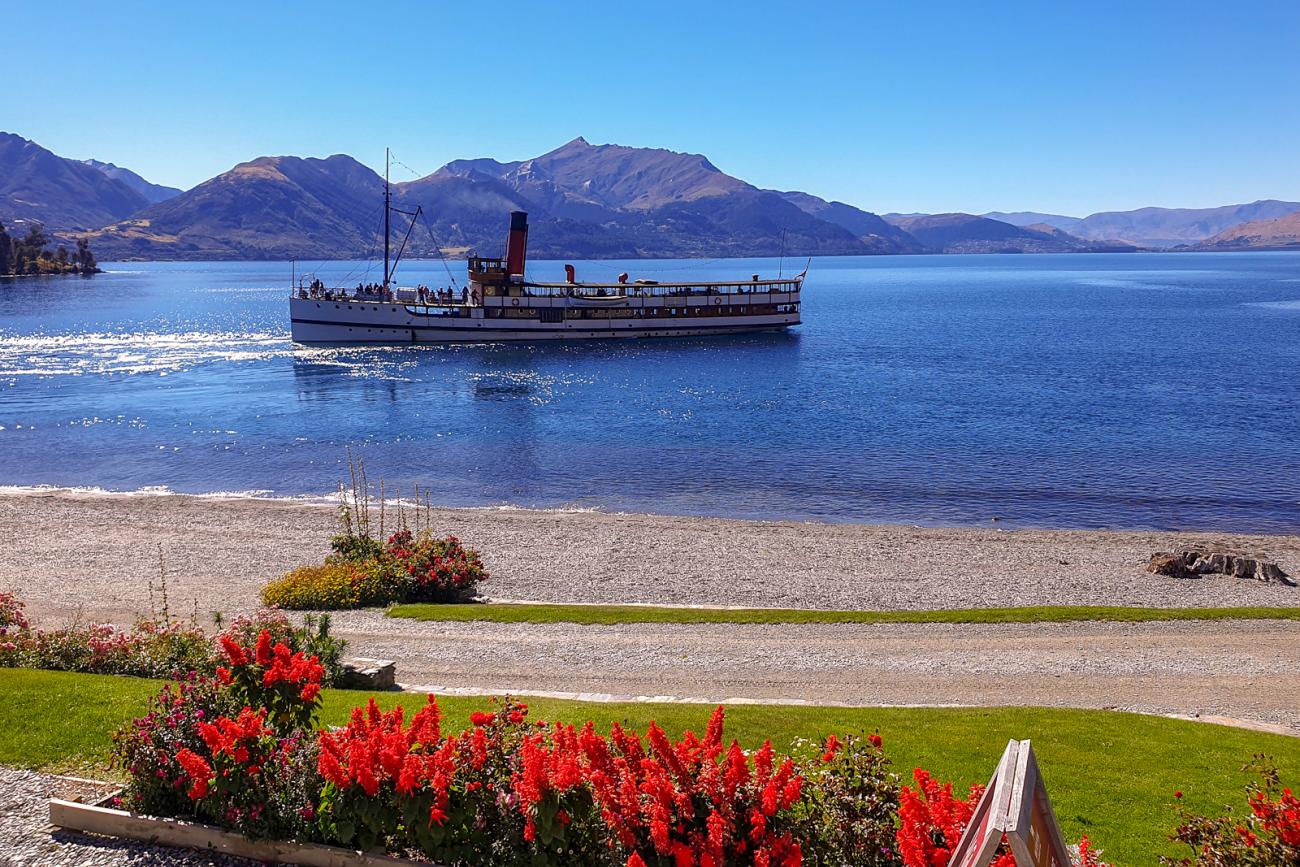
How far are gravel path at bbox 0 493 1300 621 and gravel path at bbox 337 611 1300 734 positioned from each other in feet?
14.3

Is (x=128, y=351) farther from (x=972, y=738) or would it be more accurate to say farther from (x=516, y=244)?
(x=972, y=738)

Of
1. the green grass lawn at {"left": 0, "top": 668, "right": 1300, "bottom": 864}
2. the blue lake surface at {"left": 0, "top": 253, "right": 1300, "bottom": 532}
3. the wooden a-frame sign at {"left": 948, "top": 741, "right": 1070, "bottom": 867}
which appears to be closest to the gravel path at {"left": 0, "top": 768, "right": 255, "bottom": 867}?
the green grass lawn at {"left": 0, "top": 668, "right": 1300, "bottom": 864}

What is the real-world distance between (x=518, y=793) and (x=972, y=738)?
24.3 feet

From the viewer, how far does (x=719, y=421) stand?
5681cm

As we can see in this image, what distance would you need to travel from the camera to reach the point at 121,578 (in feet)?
81.1

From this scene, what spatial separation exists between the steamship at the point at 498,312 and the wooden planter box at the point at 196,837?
284 feet

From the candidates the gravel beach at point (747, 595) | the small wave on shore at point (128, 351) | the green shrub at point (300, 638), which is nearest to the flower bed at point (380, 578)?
the gravel beach at point (747, 595)

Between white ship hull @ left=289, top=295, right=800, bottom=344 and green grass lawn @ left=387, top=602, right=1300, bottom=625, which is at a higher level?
white ship hull @ left=289, top=295, right=800, bottom=344

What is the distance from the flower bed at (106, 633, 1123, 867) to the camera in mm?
7742

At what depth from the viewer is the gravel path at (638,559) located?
24359 millimetres

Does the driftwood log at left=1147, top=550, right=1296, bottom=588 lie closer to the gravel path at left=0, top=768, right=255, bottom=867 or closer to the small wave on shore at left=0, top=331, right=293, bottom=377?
the gravel path at left=0, top=768, right=255, bottom=867

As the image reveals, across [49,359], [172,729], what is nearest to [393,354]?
[49,359]

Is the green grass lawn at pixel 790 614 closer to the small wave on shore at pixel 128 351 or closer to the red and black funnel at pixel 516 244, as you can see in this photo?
the small wave on shore at pixel 128 351

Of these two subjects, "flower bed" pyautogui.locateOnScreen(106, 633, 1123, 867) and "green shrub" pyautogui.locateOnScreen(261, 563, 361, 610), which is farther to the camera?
"green shrub" pyautogui.locateOnScreen(261, 563, 361, 610)
